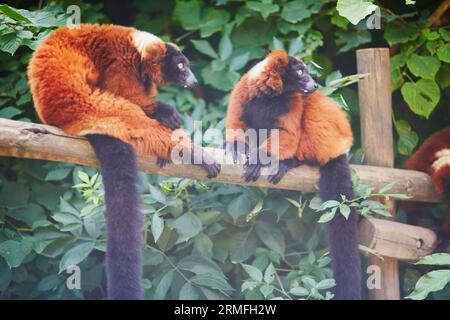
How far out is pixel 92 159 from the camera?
2084mm

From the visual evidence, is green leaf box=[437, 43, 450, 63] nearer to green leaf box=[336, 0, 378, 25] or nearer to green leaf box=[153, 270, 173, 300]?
green leaf box=[336, 0, 378, 25]

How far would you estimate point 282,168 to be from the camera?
238 centimetres

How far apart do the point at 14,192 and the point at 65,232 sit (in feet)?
1.12

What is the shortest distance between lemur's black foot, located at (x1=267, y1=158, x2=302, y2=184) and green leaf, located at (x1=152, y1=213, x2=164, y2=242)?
45 cm

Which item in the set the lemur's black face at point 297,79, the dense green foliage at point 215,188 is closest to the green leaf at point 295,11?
the dense green foliage at point 215,188

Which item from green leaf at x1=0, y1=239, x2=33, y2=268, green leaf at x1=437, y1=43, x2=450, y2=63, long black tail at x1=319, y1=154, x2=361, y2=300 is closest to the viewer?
long black tail at x1=319, y1=154, x2=361, y2=300

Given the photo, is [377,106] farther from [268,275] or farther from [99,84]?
[99,84]

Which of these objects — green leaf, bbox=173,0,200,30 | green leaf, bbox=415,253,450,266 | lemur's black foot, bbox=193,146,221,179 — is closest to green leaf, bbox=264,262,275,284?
lemur's black foot, bbox=193,146,221,179

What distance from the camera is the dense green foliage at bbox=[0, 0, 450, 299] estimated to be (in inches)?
96.5

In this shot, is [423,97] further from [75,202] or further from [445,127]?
[75,202]

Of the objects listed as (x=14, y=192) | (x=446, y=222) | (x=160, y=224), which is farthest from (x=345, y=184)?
(x=14, y=192)

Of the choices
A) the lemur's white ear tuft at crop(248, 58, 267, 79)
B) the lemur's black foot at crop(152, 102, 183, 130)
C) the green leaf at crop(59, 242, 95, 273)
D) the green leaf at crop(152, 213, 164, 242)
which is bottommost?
the green leaf at crop(59, 242, 95, 273)

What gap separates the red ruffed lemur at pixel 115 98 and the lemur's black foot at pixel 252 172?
0.44 ft

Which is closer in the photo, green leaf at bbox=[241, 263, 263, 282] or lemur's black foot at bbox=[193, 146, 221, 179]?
lemur's black foot at bbox=[193, 146, 221, 179]
